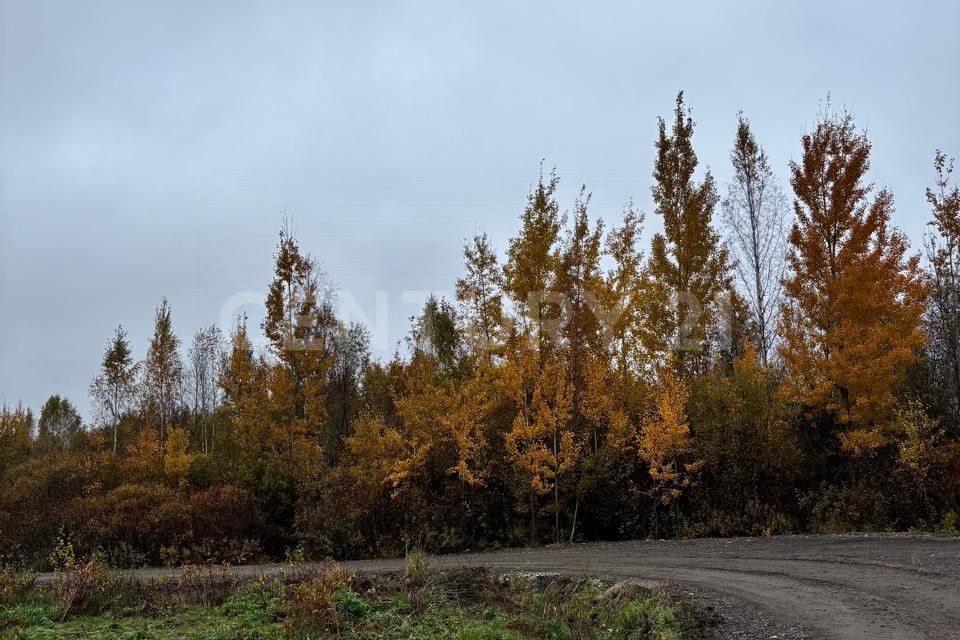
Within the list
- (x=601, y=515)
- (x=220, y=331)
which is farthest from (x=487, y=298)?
(x=220, y=331)

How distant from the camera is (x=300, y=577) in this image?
11953mm

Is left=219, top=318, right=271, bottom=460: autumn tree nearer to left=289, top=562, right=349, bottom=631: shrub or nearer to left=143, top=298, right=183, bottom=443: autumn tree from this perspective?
left=143, top=298, right=183, bottom=443: autumn tree

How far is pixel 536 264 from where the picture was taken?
65.1ft

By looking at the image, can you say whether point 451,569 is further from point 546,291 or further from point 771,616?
point 546,291

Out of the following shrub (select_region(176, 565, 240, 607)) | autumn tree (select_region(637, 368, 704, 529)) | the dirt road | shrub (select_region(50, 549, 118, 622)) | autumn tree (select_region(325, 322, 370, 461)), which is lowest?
the dirt road

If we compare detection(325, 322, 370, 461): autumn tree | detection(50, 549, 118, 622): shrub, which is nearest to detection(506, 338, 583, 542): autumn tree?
detection(325, 322, 370, 461): autumn tree

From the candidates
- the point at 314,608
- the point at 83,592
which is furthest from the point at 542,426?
the point at 83,592

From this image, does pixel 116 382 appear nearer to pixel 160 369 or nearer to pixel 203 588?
pixel 160 369

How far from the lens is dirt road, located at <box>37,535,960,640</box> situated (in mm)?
8375

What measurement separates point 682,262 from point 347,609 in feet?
52.9

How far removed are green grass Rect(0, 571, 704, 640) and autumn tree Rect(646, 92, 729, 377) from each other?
37.7ft

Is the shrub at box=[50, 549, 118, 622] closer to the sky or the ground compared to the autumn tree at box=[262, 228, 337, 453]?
closer to the ground

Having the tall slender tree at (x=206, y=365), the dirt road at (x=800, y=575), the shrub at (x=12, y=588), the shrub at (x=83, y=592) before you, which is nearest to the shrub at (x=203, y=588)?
the shrub at (x=83, y=592)

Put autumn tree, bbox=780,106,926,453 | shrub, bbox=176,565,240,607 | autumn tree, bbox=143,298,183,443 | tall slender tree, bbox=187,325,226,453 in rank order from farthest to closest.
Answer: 1. tall slender tree, bbox=187,325,226,453
2. autumn tree, bbox=143,298,183,443
3. autumn tree, bbox=780,106,926,453
4. shrub, bbox=176,565,240,607
